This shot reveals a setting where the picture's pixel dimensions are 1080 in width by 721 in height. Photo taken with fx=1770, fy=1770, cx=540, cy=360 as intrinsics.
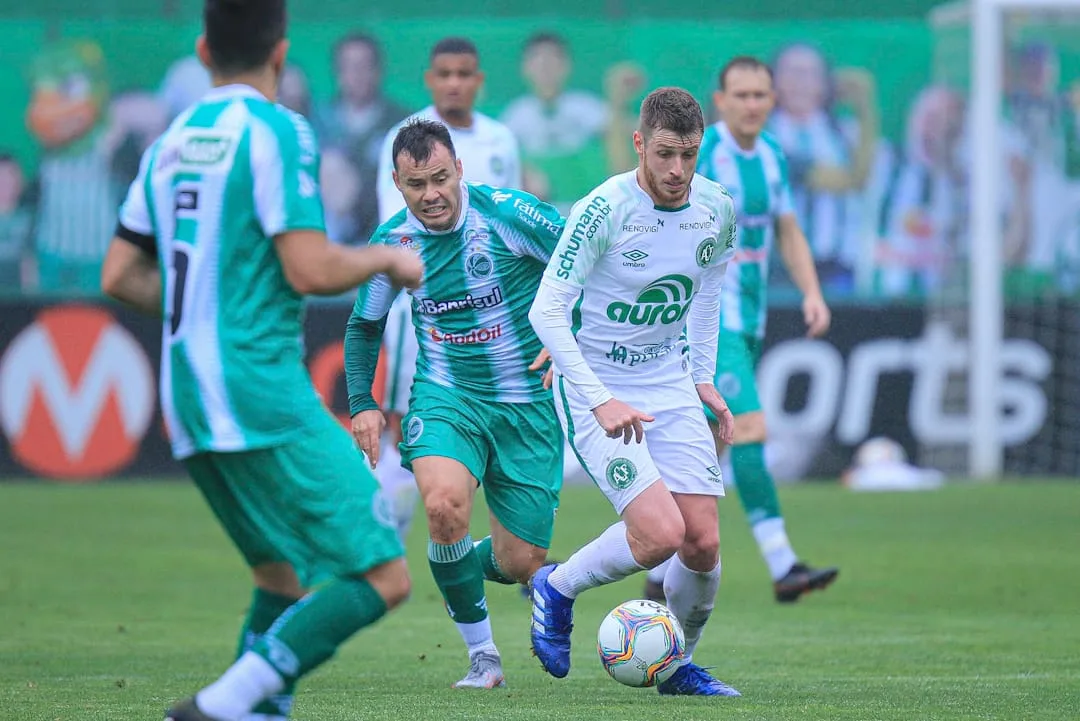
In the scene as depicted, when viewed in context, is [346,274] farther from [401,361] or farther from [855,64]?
[855,64]

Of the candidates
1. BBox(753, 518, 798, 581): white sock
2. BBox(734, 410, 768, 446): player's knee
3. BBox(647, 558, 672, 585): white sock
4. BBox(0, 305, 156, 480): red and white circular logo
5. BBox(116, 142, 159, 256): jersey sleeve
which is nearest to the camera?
BBox(116, 142, 159, 256): jersey sleeve

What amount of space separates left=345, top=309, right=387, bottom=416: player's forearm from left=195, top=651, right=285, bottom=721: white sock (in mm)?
2386

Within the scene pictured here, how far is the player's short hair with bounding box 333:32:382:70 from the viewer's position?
59.3 ft

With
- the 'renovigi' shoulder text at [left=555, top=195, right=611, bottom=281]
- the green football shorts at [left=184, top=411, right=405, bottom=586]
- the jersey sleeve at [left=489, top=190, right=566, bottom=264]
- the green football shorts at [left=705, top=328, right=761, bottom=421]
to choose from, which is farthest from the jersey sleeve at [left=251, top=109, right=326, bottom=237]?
the green football shorts at [left=705, top=328, right=761, bottom=421]

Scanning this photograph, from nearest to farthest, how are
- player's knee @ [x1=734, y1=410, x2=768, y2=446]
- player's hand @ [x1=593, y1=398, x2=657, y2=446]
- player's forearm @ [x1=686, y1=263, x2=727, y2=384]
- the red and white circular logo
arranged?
player's hand @ [x1=593, y1=398, x2=657, y2=446] < player's forearm @ [x1=686, y1=263, x2=727, y2=384] < player's knee @ [x1=734, y1=410, x2=768, y2=446] < the red and white circular logo

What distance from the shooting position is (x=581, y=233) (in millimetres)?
6367

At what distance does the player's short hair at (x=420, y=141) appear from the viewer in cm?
664

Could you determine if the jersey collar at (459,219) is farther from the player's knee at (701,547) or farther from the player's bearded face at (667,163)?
the player's knee at (701,547)

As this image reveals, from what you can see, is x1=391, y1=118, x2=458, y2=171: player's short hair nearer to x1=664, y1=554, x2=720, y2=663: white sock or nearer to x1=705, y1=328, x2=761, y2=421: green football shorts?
x1=664, y1=554, x2=720, y2=663: white sock

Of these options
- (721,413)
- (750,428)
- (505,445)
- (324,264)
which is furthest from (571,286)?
(750,428)

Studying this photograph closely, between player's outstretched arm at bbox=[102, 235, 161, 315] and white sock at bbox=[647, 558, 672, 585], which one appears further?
white sock at bbox=[647, 558, 672, 585]

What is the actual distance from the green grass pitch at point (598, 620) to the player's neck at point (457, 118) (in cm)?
263

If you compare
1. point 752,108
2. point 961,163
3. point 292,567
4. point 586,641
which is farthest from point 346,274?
point 961,163

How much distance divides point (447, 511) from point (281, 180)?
2350 mm
